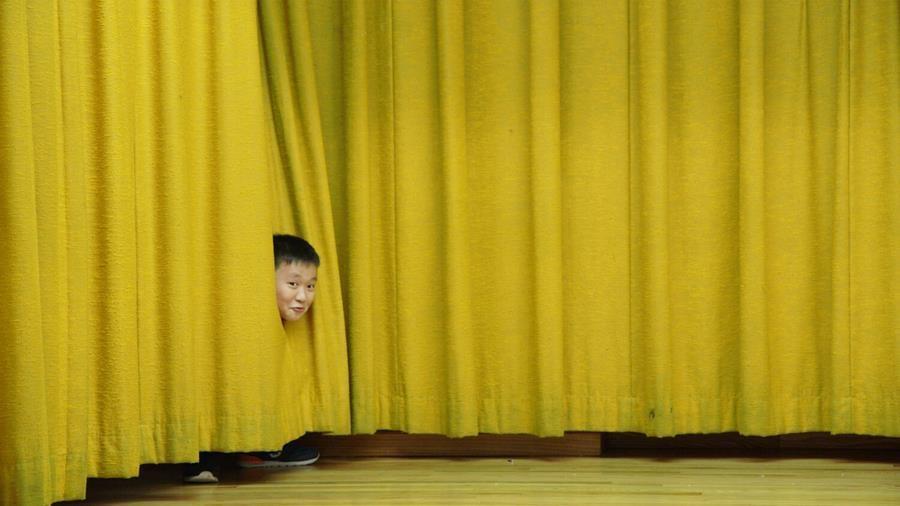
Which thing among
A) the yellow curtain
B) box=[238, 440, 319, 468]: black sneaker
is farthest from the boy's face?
box=[238, 440, 319, 468]: black sneaker

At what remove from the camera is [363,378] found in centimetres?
249

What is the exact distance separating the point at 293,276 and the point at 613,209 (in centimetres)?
73

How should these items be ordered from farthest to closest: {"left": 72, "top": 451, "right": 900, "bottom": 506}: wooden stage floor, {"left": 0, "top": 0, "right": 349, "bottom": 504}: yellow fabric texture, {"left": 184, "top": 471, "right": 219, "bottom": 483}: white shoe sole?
{"left": 184, "top": 471, "right": 219, "bottom": 483}: white shoe sole < {"left": 72, "top": 451, "right": 900, "bottom": 506}: wooden stage floor < {"left": 0, "top": 0, "right": 349, "bottom": 504}: yellow fabric texture

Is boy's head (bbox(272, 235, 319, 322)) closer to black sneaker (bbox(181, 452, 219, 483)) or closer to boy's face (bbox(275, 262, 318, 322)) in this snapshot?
boy's face (bbox(275, 262, 318, 322))

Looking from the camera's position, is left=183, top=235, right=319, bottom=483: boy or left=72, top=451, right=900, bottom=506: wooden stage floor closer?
left=72, top=451, right=900, bottom=506: wooden stage floor

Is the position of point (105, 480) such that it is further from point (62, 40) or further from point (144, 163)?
point (62, 40)

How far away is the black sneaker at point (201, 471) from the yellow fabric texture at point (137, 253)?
0.14m

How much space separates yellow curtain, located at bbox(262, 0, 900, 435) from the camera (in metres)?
2.45

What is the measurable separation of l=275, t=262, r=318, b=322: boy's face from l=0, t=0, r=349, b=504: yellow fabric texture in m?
0.06

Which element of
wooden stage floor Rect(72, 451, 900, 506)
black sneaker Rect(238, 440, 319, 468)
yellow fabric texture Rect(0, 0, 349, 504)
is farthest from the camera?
black sneaker Rect(238, 440, 319, 468)

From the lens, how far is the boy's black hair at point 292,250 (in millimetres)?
2387

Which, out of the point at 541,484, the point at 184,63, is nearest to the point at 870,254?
the point at 541,484

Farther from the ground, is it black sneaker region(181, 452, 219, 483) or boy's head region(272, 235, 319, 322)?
boy's head region(272, 235, 319, 322)

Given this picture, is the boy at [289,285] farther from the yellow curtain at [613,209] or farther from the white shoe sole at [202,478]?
the yellow curtain at [613,209]
